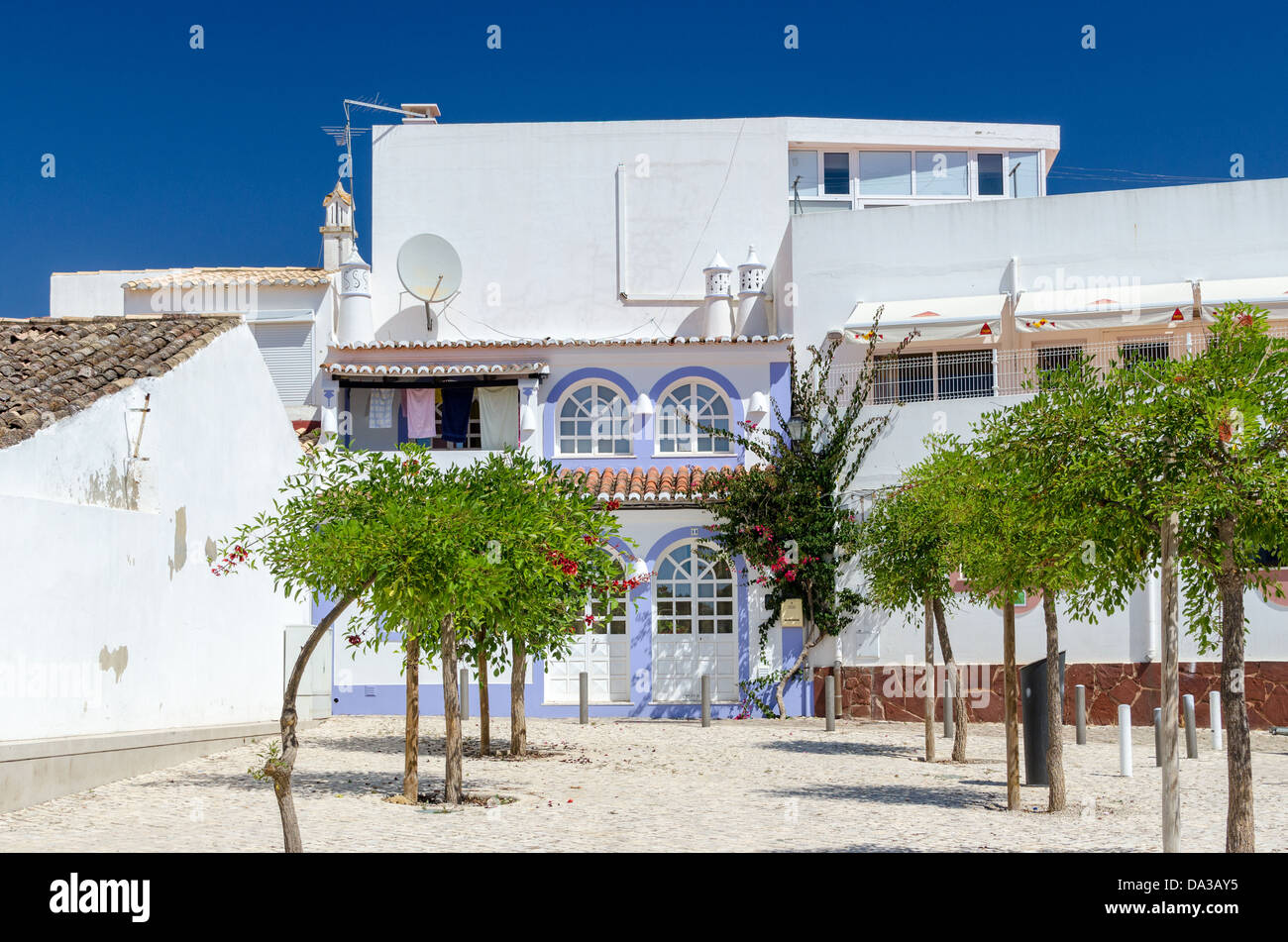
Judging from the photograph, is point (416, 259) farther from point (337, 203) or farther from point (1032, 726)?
point (1032, 726)

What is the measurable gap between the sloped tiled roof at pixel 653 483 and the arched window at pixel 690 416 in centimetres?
52

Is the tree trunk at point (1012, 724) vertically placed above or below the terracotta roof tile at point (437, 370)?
below

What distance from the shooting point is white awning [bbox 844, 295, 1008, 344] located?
2508 centimetres

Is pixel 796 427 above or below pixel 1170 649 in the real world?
above

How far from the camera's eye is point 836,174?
104 ft

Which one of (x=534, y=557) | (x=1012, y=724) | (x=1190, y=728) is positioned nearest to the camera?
(x=534, y=557)

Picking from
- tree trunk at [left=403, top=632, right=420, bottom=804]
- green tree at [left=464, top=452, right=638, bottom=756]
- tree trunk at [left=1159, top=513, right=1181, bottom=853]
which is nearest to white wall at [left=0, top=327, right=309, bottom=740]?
tree trunk at [left=403, top=632, right=420, bottom=804]

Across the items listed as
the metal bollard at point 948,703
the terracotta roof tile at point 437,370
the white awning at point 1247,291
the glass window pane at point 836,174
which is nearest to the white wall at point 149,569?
the terracotta roof tile at point 437,370

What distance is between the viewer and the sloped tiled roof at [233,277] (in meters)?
28.2

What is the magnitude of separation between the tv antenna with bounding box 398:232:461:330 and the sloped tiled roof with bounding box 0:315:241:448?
9504 millimetres

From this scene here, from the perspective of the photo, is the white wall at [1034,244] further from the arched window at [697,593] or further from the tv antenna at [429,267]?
the tv antenna at [429,267]

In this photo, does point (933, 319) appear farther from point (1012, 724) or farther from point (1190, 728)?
point (1012, 724)

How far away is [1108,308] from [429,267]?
13283 millimetres

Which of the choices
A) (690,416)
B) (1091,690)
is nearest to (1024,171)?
(690,416)
